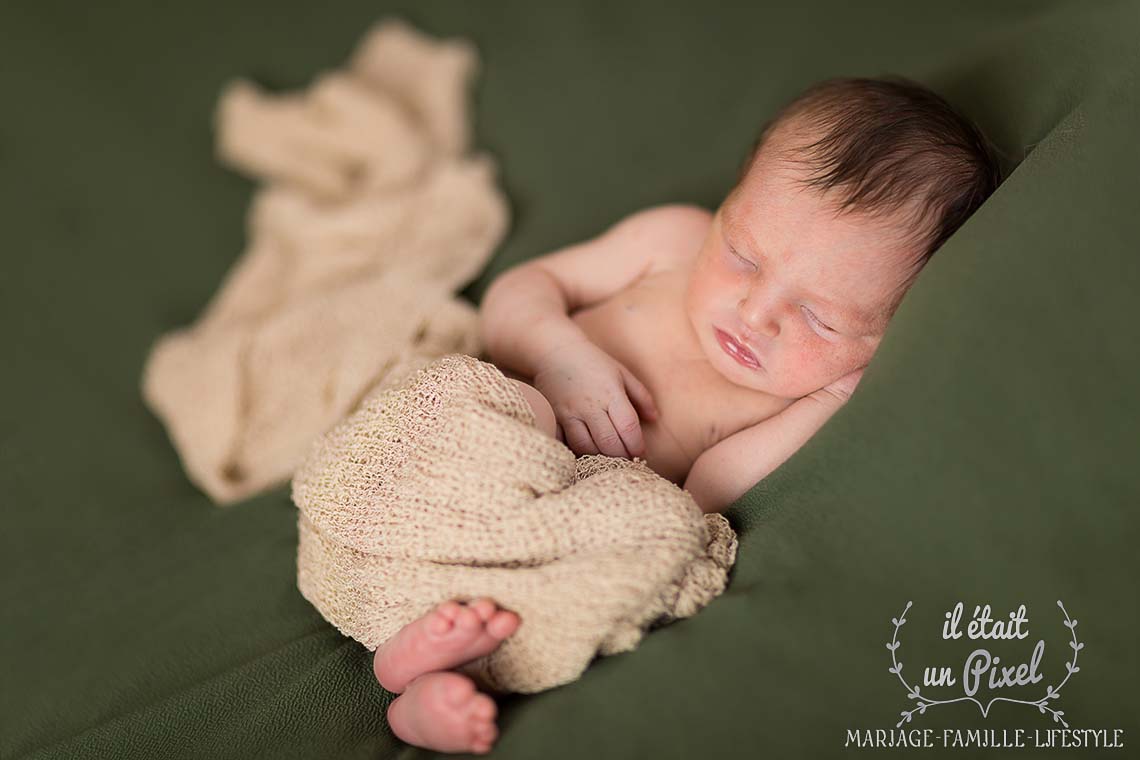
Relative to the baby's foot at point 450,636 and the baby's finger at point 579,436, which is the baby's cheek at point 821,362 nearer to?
the baby's finger at point 579,436

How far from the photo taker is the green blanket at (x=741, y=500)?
0.75 m

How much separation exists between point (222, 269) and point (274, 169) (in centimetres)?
21

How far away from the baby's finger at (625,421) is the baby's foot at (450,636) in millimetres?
288

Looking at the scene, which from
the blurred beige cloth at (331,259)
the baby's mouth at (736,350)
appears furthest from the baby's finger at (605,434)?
the blurred beige cloth at (331,259)

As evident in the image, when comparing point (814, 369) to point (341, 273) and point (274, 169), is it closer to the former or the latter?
point (341, 273)

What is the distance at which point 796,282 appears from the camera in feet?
3.28

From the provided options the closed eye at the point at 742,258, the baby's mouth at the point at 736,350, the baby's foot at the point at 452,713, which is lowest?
the baby's foot at the point at 452,713

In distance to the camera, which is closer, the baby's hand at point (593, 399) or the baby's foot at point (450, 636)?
the baby's foot at point (450, 636)

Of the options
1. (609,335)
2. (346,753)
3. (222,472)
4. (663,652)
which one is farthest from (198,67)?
(663,652)

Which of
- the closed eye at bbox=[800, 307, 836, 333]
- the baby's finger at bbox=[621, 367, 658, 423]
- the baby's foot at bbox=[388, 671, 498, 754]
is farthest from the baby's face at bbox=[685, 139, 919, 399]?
the baby's foot at bbox=[388, 671, 498, 754]

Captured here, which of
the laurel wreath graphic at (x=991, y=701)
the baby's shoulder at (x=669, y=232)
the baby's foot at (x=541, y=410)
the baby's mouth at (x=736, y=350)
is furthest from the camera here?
the baby's shoulder at (x=669, y=232)

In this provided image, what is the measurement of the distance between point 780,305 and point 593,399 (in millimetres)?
233

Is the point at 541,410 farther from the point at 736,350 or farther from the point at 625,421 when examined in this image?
the point at 736,350

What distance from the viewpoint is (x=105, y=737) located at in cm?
92
